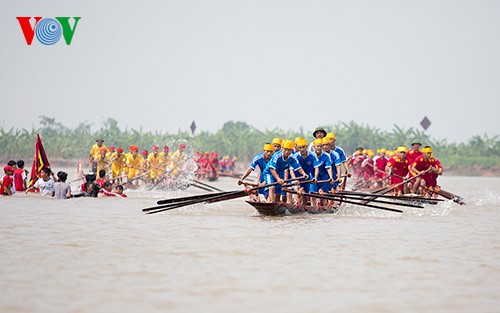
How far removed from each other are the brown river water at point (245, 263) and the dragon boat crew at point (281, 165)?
649mm

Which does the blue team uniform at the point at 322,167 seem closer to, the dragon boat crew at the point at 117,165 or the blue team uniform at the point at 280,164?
the blue team uniform at the point at 280,164

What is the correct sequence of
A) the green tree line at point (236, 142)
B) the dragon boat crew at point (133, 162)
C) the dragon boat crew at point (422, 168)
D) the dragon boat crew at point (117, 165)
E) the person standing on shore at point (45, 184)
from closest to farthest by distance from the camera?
1. the person standing on shore at point (45, 184)
2. the dragon boat crew at point (422, 168)
3. the dragon boat crew at point (117, 165)
4. the dragon boat crew at point (133, 162)
5. the green tree line at point (236, 142)

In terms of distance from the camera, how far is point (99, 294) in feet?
23.3

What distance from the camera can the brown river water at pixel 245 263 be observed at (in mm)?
6938

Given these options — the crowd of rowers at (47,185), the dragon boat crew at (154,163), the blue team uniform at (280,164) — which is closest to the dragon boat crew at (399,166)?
the blue team uniform at (280,164)

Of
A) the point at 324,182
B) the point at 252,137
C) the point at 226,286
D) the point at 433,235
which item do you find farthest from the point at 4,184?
the point at 252,137

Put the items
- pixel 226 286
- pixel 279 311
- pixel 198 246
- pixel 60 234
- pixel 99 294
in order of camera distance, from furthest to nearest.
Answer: pixel 60 234
pixel 198 246
pixel 226 286
pixel 99 294
pixel 279 311

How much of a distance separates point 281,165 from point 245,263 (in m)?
5.82

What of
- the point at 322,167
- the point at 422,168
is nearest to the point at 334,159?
the point at 322,167

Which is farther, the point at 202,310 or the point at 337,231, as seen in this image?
the point at 337,231

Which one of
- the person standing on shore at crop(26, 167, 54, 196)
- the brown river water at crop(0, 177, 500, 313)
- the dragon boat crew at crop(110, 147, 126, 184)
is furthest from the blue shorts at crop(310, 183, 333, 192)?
the dragon boat crew at crop(110, 147, 126, 184)

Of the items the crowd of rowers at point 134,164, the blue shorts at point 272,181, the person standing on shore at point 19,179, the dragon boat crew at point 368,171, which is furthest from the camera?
the dragon boat crew at point 368,171

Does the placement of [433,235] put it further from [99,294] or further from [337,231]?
[99,294]

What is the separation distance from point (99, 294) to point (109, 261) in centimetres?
193
